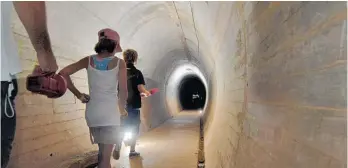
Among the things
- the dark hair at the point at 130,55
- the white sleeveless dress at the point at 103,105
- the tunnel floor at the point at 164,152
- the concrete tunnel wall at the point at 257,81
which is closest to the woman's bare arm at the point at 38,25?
the white sleeveless dress at the point at 103,105

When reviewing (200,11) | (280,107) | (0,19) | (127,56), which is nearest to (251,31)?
(280,107)

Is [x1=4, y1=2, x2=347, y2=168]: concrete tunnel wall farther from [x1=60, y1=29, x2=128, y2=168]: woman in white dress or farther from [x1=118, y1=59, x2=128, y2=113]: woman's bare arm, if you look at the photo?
[x1=118, y1=59, x2=128, y2=113]: woman's bare arm

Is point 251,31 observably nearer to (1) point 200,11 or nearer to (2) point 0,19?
(2) point 0,19

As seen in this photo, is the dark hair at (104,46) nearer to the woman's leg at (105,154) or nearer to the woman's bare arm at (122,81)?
the woman's bare arm at (122,81)

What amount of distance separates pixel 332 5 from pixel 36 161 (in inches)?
119

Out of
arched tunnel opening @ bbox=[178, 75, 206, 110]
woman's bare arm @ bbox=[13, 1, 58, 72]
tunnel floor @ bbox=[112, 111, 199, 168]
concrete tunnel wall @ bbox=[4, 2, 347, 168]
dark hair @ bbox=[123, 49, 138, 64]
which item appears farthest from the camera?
arched tunnel opening @ bbox=[178, 75, 206, 110]

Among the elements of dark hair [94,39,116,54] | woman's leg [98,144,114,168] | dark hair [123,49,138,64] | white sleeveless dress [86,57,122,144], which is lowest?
woman's leg [98,144,114,168]

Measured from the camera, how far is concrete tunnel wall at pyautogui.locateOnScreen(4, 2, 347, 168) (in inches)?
50.5

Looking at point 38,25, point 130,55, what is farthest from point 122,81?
point 130,55

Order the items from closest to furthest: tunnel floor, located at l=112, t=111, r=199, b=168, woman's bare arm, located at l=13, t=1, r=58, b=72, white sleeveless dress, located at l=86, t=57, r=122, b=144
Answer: woman's bare arm, located at l=13, t=1, r=58, b=72, white sleeveless dress, located at l=86, t=57, r=122, b=144, tunnel floor, located at l=112, t=111, r=199, b=168

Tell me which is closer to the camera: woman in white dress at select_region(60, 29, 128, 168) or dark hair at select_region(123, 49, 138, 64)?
woman in white dress at select_region(60, 29, 128, 168)

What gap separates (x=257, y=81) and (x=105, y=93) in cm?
125

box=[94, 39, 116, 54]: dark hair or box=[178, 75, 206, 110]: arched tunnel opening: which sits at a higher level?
box=[94, 39, 116, 54]: dark hair

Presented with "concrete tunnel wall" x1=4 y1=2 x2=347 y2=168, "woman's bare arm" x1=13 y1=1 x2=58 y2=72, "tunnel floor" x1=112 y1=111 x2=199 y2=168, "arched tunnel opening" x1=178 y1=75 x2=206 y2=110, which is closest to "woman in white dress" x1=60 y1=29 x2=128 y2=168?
"woman's bare arm" x1=13 y1=1 x2=58 y2=72
